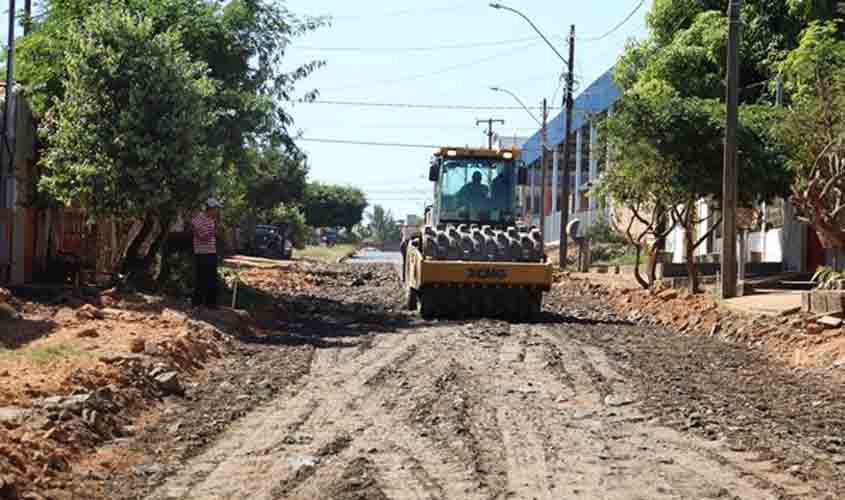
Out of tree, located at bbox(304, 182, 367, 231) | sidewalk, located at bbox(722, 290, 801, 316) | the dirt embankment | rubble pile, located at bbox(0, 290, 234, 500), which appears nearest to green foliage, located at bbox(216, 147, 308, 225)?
the dirt embankment

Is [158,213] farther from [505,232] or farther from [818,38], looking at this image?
[818,38]

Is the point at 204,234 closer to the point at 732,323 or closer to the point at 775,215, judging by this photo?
the point at 732,323

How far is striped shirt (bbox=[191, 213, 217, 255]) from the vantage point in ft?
70.5

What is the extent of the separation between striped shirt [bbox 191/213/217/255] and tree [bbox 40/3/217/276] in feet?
4.84

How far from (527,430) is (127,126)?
45.3 ft

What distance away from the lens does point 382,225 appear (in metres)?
166

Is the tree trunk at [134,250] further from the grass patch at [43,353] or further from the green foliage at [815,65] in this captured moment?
the green foliage at [815,65]

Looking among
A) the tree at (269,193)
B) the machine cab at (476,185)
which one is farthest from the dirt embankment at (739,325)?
the tree at (269,193)

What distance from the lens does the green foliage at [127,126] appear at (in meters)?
22.6

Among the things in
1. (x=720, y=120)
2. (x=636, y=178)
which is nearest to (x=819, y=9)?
(x=720, y=120)

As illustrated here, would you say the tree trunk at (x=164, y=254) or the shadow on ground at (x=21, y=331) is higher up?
the tree trunk at (x=164, y=254)

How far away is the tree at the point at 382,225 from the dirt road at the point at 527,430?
140321 millimetres

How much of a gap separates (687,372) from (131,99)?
38.0 ft

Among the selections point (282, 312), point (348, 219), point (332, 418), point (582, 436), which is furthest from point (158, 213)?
point (348, 219)
